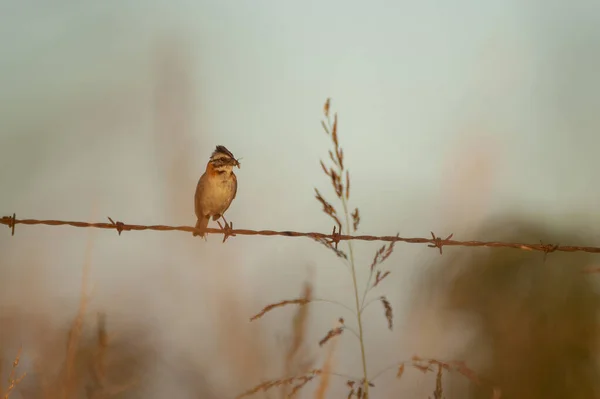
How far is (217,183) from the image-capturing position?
666cm

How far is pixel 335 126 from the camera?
3.10 meters

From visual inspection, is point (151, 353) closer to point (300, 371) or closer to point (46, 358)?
point (46, 358)

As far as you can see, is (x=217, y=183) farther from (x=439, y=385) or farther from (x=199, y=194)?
(x=439, y=385)

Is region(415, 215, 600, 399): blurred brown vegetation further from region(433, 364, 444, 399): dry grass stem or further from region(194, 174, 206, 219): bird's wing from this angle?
region(433, 364, 444, 399): dry grass stem

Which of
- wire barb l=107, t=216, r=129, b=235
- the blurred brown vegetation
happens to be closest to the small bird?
wire barb l=107, t=216, r=129, b=235

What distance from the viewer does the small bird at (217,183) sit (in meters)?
6.63

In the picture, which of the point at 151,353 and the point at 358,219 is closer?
the point at 358,219

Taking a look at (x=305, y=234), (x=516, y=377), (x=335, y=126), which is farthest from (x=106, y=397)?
(x=516, y=377)

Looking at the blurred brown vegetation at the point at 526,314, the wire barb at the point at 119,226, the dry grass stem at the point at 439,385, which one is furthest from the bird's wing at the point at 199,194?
the blurred brown vegetation at the point at 526,314

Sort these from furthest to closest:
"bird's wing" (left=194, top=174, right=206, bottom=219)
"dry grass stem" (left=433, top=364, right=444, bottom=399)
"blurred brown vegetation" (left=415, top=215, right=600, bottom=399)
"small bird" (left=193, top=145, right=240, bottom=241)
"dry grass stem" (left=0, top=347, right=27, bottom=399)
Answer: "blurred brown vegetation" (left=415, top=215, right=600, bottom=399) → "bird's wing" (left=194, top=174, right=206, bottom=219) → "small bird" (left=193, top=145, right=240, bottom=241) → "dry grass stem" (left=0, top=347, right=27, bottom=399) → "dry grass stem" (left=433, top=364, right=444, bottom=399)

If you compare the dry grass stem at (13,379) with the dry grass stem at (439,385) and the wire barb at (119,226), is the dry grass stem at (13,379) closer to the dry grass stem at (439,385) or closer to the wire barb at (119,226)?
the wire barb at (119,226)

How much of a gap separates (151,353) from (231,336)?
2.41m

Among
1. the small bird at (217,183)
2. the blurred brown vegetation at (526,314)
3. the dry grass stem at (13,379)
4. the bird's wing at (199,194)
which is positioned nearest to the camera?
the dry grass stem at (13,379)

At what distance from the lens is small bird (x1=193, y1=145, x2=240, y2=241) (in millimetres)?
6633
